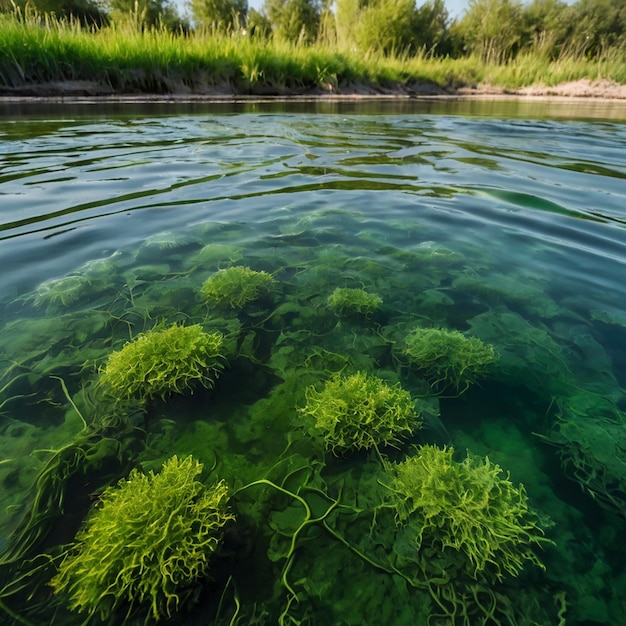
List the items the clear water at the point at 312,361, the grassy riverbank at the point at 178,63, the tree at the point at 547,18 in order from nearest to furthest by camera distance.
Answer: the clear water at the point at 312,361 < the grassy riverbank at the point at 178,63 < the tree at the point at 547,18

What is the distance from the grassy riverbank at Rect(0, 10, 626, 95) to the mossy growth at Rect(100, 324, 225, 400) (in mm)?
15409

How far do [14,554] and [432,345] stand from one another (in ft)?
7.46

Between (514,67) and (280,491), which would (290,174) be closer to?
(280,491)

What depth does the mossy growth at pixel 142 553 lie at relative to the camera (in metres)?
1.26

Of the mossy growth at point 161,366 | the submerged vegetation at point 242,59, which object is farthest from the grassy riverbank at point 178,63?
the mossy growth at point 161,366

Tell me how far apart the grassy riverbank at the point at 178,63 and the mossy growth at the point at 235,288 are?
14781 mm

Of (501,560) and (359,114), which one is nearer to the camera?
(501,560)

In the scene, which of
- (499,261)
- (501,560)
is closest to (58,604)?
(501,560)

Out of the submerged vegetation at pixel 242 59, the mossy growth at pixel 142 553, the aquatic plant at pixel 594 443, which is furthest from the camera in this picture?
the submerged vegetation at pixel 242 59

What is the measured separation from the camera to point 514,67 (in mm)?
28641

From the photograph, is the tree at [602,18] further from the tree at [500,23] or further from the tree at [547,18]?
the tree at [500,23]

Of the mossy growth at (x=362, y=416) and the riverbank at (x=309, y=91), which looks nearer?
the mossy growth at (x=362, y=416)

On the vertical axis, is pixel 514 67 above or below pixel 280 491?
above

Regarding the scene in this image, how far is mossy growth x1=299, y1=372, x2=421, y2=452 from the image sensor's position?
6.09ft
